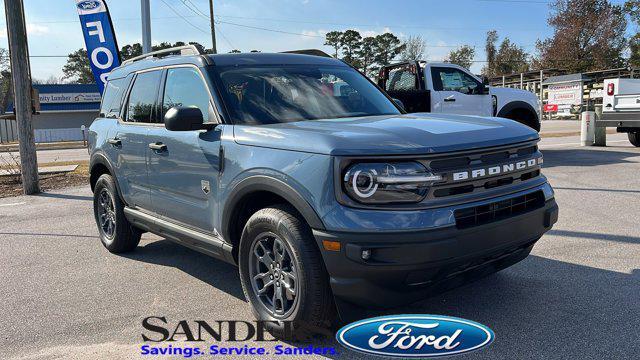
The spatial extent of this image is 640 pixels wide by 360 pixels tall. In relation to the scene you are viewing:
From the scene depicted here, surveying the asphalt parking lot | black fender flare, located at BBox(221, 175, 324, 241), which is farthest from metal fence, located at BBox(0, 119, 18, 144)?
black fender flare, located at BBox(221, 175, 324, 241)

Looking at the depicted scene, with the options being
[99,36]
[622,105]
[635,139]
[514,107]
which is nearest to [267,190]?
[514,107]

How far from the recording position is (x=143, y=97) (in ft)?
16.1

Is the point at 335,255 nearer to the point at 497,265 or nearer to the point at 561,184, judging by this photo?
the point at 497,265

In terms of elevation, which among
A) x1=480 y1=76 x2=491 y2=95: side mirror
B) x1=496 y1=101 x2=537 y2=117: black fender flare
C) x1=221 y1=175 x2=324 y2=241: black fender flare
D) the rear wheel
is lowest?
x1=221 y1=175 x2=324 y2=241: black fender flare

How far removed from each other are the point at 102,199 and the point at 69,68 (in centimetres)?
7868

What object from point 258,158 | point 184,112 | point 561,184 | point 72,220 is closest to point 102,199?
point 72,220

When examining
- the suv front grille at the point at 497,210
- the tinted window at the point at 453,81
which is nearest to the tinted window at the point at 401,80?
the tinted window at the point at 453,81

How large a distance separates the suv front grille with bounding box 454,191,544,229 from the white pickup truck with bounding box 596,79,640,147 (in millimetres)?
11728

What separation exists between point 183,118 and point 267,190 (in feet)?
2.74

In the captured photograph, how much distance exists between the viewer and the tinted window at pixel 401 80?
1164cm

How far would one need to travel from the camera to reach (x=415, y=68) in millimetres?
11523

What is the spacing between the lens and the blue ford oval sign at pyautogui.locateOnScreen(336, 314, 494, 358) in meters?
3.11

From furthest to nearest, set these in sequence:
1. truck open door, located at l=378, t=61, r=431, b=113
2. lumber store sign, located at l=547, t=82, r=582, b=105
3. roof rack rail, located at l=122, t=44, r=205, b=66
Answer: lumber store sign, located at l=547, t=82, r=582, b=105 → truck open door, located at l=378, t=61, r=431, b=113 → roof rack rail, located at l=122, t=44, r=205, b=66

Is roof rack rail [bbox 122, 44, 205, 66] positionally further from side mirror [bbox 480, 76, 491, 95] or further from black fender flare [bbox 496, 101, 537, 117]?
black fender flare [bbox 496, 101, 537, 117]
